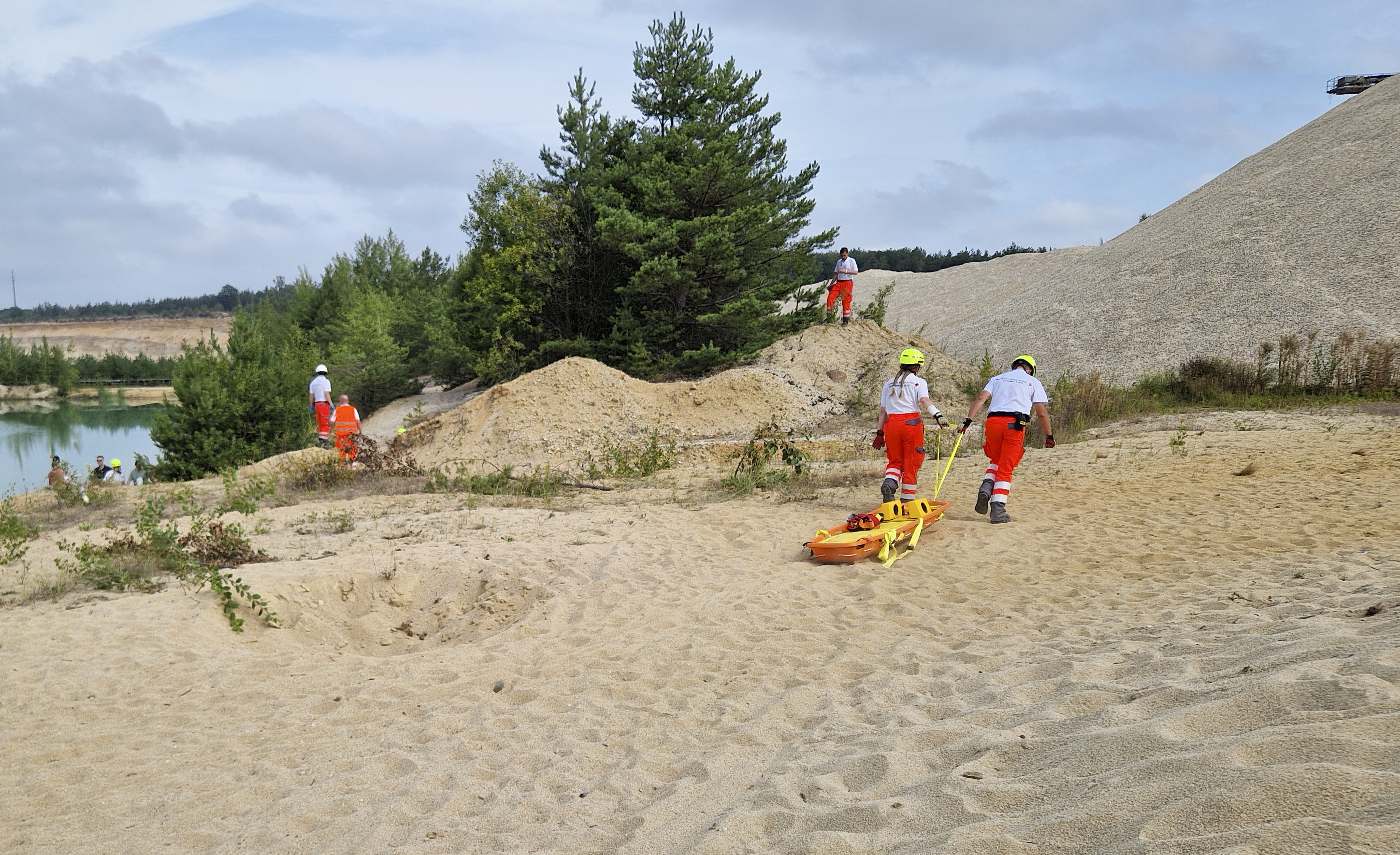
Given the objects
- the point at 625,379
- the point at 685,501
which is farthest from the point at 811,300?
the point at 685,501

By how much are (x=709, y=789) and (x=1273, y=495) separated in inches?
303

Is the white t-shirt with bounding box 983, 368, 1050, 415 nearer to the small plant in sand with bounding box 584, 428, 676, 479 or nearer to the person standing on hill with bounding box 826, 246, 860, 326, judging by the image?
the small plant in sand with bounding box 584, 428, 676, 479

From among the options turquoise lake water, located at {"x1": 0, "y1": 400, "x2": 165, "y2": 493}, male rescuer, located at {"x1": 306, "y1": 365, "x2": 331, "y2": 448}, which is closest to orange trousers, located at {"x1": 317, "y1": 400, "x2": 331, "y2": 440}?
male rescuer, located at {"x1": 306, "y1": 365, "x2": 331, "y2": 448}

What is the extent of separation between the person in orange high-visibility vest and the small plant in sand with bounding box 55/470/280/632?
5.12m

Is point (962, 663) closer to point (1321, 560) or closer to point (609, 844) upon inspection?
point (609, 844)

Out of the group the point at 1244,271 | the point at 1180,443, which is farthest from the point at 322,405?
the point at 1244,271

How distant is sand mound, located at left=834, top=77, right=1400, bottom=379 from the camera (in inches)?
875

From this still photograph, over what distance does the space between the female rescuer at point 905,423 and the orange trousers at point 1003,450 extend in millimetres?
526

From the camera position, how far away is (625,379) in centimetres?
1916

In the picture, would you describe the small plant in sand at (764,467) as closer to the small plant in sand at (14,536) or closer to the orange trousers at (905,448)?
the orange trousers at (905,448)

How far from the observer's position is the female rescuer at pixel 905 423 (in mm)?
9203

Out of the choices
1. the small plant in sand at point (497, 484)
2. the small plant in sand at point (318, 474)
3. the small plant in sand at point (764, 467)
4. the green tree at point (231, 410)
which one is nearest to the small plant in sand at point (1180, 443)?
the small plant in sand at point (764, 467)

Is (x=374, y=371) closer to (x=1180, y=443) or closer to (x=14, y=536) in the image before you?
(x=14, y=536)

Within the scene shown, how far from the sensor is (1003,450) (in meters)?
9.05
